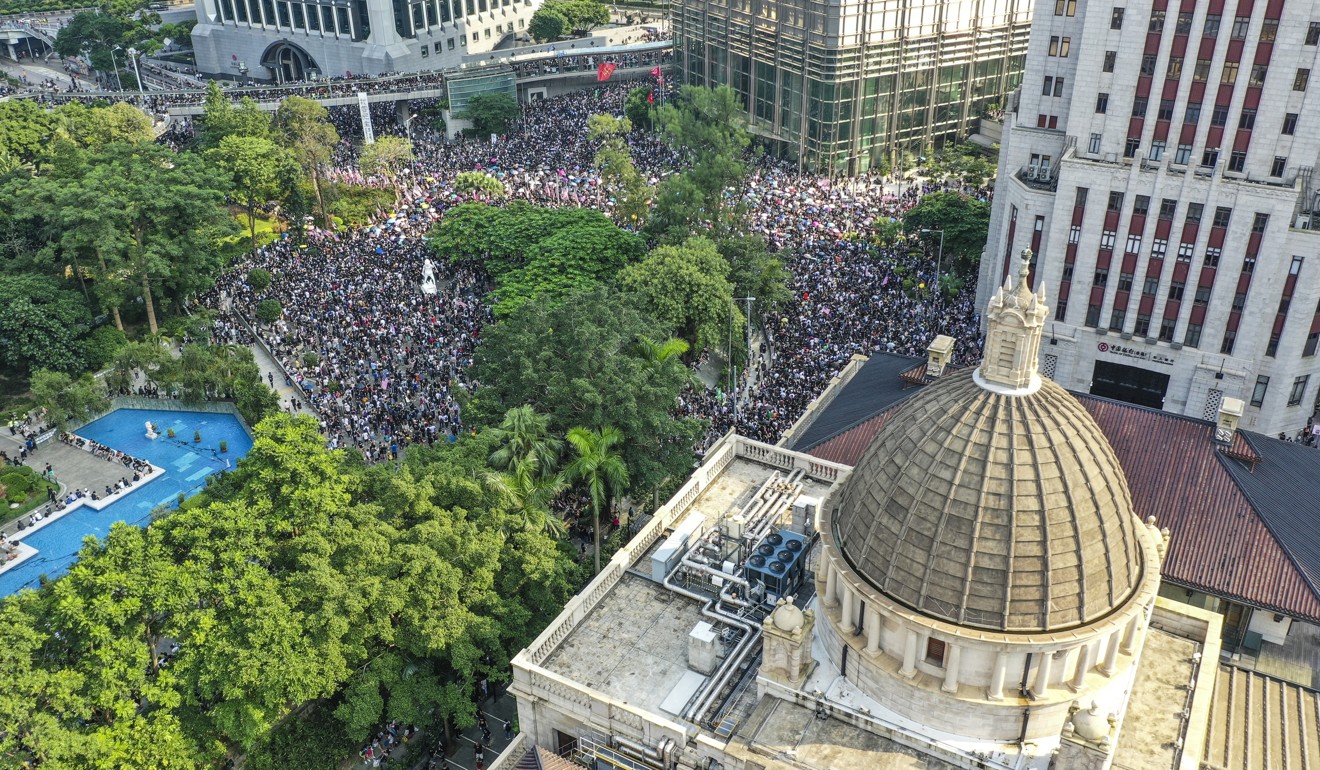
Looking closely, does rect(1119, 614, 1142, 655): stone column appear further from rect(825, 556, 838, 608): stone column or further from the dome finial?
rect(825, 556, 838, 608): stone column

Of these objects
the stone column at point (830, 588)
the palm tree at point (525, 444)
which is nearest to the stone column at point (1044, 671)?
the stone column at point (830, 588)

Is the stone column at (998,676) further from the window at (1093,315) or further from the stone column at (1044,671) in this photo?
the window at (1093,315)

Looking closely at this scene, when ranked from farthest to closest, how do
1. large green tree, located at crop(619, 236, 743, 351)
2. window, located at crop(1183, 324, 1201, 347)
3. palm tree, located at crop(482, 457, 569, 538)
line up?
large green tree, located at crop(619, 236, 743, 351) → window, located at crop(1183, 324, 1201, 347) → palm tree, located at crop(482, 457, 569, 538)

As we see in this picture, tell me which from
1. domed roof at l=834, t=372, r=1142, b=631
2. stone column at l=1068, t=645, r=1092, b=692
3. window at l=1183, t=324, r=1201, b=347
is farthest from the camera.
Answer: window at l=1183, t=324, r=1201, b=347

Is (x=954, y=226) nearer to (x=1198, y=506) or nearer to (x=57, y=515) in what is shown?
(x=1198, y=506)

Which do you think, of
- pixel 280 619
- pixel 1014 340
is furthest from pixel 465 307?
pixel 1014 340

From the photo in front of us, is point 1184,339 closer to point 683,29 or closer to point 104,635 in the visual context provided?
point 104,635

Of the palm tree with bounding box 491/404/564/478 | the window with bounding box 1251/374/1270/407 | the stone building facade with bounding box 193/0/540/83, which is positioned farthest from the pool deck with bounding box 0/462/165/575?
the stone building facade with bounding box 193/0/540/83
